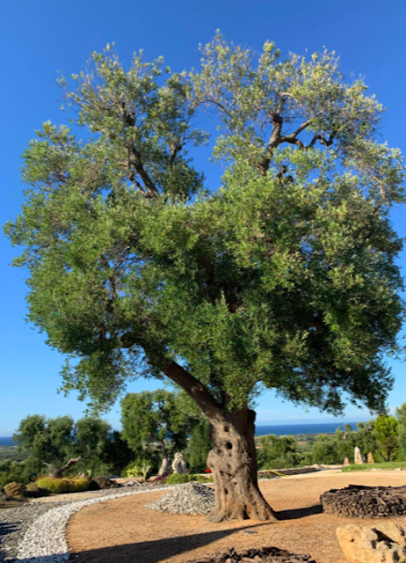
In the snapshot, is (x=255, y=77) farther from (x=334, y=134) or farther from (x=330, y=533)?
(x=330, y=533)

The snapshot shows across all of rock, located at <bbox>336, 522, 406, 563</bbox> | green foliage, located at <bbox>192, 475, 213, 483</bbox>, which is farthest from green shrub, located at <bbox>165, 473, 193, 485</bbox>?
rock, located at <bbox>336, 522, 406, 563</bbox>

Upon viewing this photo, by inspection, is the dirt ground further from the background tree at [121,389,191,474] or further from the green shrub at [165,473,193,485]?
the background tree at [121,389,191,474]

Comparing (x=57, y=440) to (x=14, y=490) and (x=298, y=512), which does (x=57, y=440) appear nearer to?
(x=14, y=490)

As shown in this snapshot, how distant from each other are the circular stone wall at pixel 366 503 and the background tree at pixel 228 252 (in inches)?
77.4

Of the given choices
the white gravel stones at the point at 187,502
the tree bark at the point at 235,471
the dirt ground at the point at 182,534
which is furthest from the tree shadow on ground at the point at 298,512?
the white gravel stones at the point at 187,502

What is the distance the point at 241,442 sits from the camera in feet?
42.1

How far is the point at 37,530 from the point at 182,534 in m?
4.66

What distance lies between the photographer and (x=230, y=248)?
11.2 metres

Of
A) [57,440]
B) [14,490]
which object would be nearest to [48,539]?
[14,490]

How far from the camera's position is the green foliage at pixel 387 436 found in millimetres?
43156

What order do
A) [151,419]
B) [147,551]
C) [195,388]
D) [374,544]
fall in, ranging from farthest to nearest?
[151,419]
[195,388]
[147,551]
[374,544]

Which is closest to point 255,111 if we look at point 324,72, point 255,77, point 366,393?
point 255,77

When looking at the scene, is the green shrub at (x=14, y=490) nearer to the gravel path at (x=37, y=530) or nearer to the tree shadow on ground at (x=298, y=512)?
the gravel path at (x=37, y=530)

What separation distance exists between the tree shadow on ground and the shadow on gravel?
253 cm
